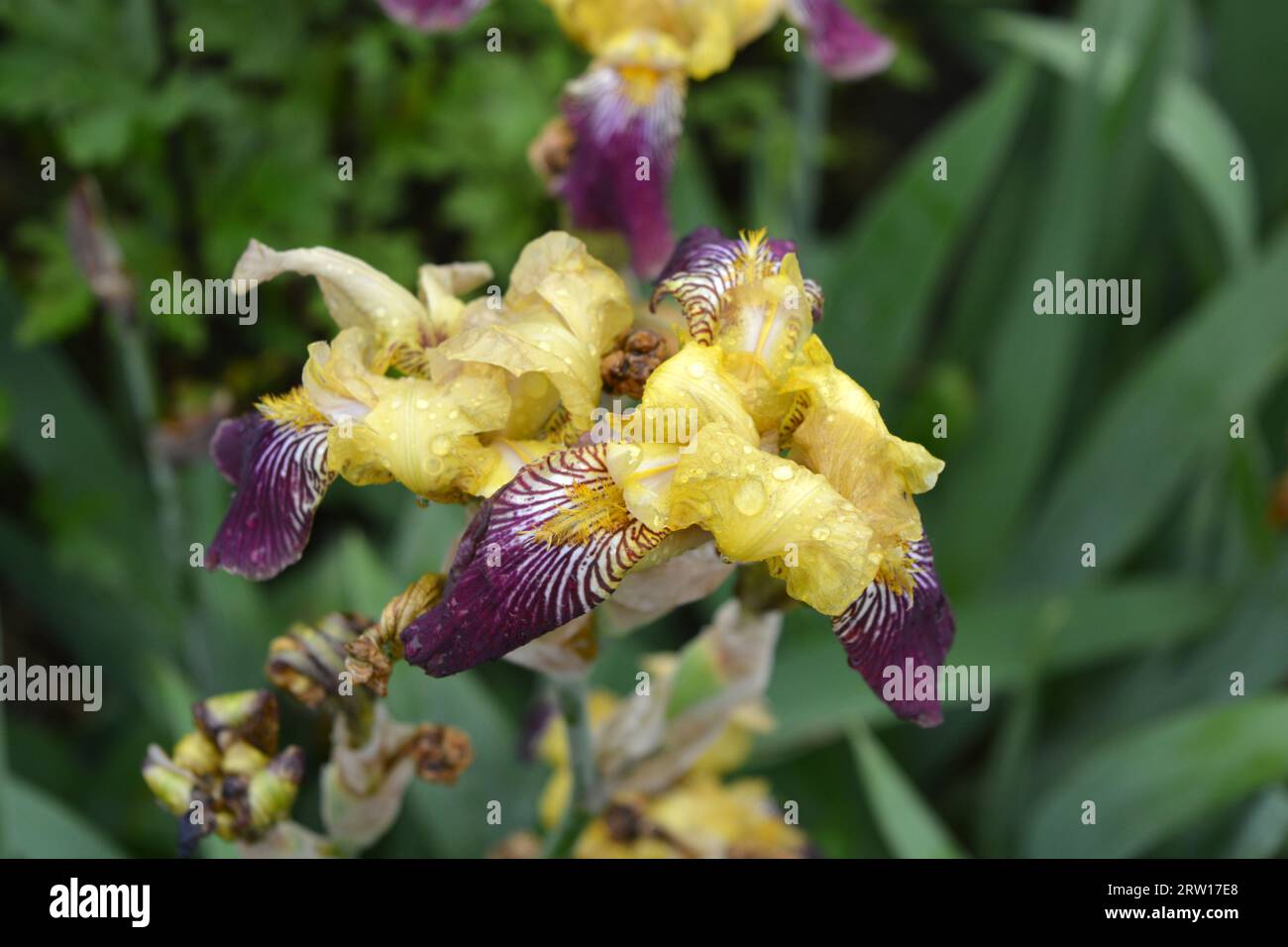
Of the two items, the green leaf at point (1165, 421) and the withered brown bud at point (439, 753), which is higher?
the green leaf at point (1165, 421)

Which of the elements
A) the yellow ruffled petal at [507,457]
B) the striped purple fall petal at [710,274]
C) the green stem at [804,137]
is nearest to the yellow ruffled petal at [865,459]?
the striped purple fall petal at [710,274]

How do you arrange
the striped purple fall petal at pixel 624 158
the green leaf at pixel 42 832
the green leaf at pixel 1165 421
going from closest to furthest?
the green leaf at pixel 42 832, the striped purple fall petal at pixel 624 158, the green leaf at pixel 1165 421

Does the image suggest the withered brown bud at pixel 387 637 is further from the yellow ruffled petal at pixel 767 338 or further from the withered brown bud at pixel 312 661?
the yellow ruffled petal at pixel 767 338

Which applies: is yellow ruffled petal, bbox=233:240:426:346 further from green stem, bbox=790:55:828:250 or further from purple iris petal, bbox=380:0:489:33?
green stem, bbox=790:55:828:250

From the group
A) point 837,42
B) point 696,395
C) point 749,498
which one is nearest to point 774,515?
point 749,498

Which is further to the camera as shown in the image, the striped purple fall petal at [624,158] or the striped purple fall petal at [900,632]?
the striped purple fall petal at [624,158]

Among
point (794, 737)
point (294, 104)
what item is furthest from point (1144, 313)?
Result: point (294, 104)

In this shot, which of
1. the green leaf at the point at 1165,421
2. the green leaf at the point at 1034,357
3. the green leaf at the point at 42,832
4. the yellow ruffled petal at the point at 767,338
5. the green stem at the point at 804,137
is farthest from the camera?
the green stem at the point at 804,137
